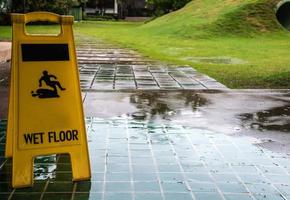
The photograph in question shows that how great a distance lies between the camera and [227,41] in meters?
22.2

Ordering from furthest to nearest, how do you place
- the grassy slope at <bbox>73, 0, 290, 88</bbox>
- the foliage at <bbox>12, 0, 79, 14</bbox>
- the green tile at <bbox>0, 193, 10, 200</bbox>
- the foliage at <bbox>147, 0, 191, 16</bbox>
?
the foliage at <bbox>147, 0, 191, 16</bbox>, the foliage at <bbox>12, 0, 79, 14</bbox>, the grassy slope at <bbox>73, 0, 290, 88</bbox>, the green tile at <bbox>0, 193, 10, 200</bbox>

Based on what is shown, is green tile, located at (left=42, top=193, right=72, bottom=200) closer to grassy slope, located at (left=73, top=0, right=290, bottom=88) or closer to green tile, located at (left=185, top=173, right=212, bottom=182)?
green tile, located at (left=185, top=173, right=212, bottom=182)

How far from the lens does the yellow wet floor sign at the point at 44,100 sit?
13.5 ft

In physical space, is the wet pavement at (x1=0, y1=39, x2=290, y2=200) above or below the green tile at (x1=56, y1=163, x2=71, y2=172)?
above

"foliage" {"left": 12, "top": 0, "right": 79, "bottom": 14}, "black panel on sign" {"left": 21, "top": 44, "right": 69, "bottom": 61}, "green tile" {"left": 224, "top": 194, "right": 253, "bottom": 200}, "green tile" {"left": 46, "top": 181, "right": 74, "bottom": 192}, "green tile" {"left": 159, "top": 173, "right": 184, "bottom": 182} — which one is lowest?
"green tile" {"left": 46, "top": 181, "right": 74, "bottom": 192}

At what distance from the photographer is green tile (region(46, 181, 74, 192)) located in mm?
4156

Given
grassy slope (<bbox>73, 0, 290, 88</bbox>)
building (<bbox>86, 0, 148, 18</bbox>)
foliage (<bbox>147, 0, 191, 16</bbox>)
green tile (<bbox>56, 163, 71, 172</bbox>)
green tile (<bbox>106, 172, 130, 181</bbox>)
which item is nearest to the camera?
green tile (<bbox>106, 172, 130, 181</bbox>)

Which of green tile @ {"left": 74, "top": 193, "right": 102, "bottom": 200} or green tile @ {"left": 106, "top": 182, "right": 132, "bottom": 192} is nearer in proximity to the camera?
green tile @ {"left": 74, "top": 193, "right": 102, "bottom": 200}

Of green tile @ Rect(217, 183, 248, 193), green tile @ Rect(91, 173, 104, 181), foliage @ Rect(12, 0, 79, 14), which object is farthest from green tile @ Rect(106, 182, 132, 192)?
foliage @ Rect(12, 0, 79, 14)

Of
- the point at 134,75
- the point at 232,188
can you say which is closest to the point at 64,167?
the point at 232,188

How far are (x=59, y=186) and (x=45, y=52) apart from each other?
1149 millimetres

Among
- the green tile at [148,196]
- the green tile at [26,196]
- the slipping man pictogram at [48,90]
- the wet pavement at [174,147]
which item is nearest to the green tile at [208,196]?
the wet pavement at [174,147]

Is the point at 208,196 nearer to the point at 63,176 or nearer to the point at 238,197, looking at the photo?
the point at 238,197

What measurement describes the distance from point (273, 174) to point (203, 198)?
3.29ft
